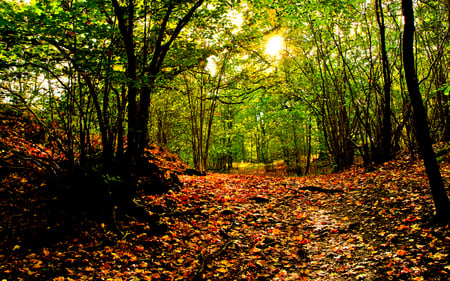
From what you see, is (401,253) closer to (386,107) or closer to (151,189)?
(151,189)

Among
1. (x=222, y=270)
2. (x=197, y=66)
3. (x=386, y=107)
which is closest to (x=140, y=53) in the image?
(x=197, y=66)

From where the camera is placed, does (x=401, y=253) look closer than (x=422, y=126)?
Yes

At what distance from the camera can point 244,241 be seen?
5867mm

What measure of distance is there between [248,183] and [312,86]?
663 centimetres

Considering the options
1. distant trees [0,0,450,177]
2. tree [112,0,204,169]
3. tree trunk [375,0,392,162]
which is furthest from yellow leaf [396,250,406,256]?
tree trunk [375,0,392,162]

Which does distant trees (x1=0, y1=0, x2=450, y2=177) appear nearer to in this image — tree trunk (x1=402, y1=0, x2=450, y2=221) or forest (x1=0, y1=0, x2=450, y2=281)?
forest (x1=0, y1=0, x2=450, y2=281)

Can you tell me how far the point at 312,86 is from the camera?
13.8m

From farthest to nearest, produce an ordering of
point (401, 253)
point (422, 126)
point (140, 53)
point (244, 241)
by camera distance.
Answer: point (140, 53) → point (244, 241) → point (422, 126) → point (401, 253)

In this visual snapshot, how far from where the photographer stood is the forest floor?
4020 mm

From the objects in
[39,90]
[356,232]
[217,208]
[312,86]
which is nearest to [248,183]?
[217,208]

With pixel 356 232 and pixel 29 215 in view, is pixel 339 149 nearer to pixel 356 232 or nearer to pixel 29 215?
pixel 356 232

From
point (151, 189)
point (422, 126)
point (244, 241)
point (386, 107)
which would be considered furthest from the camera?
point (386, 107)

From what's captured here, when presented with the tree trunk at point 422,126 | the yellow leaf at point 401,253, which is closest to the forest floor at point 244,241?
the yellow leaf at point 401,253

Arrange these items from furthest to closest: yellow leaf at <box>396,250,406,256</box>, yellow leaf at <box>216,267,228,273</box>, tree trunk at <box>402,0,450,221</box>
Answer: yellow leaf at <box>216,267,228,273</box>, tree trunk at <box>402,0,450,221</box>, yellow leaf at <box>396,250,406,256</box>
